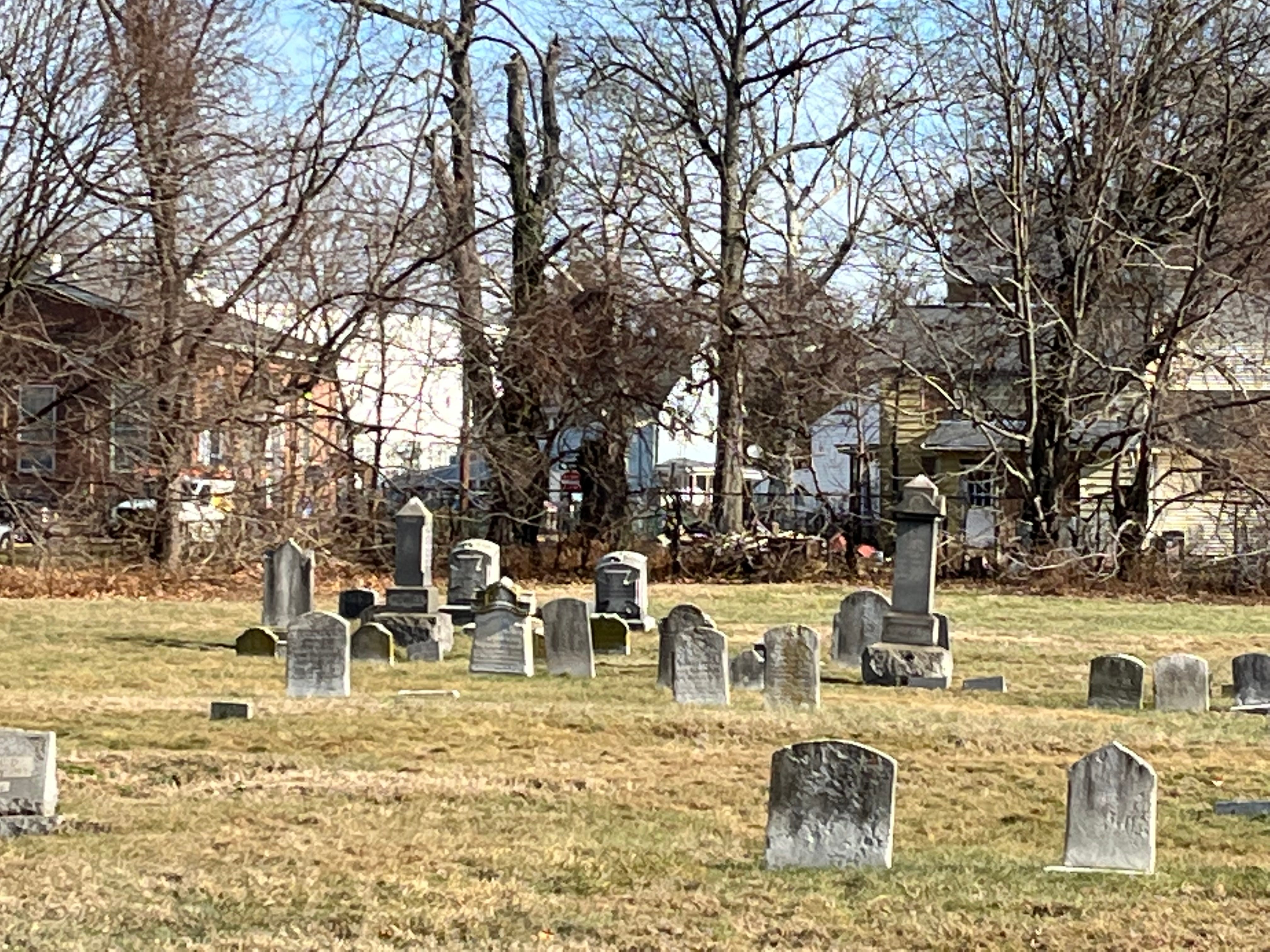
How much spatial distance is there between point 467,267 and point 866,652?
1779 cm

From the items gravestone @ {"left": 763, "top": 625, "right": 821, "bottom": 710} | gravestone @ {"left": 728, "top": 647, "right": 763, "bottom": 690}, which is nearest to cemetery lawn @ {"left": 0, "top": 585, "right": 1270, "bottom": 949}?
gravestone @ {"left": 763, "top": 625, "right": 821, "bottom": 710}

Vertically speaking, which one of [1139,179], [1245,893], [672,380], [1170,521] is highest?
[1139,179]

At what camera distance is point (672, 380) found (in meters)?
34.6

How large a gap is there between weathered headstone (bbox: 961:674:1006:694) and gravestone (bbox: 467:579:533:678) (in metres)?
3.88

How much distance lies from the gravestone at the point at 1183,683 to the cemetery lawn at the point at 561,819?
0.27 metres

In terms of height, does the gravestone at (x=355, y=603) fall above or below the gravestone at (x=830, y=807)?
above

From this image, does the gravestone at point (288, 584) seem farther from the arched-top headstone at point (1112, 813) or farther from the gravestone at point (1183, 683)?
the arched-top headstone at point (1112, 813)

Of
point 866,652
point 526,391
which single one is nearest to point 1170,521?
point 526,391

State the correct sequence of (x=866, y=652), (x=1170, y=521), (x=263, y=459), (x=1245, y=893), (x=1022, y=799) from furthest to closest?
(x=1170, y=521) → (x=263, y=459) → (x=866, y=652) → (x=1022, y=799) → (x=1245, y=893)

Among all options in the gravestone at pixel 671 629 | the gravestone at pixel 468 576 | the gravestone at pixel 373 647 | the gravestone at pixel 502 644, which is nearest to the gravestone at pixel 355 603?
the gravestone at pixel 468 576

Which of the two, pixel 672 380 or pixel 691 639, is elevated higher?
pixel 672 380

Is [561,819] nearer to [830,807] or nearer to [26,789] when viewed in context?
[830,807]

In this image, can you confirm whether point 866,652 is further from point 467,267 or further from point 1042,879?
point 467,267

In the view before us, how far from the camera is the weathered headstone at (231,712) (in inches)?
513
